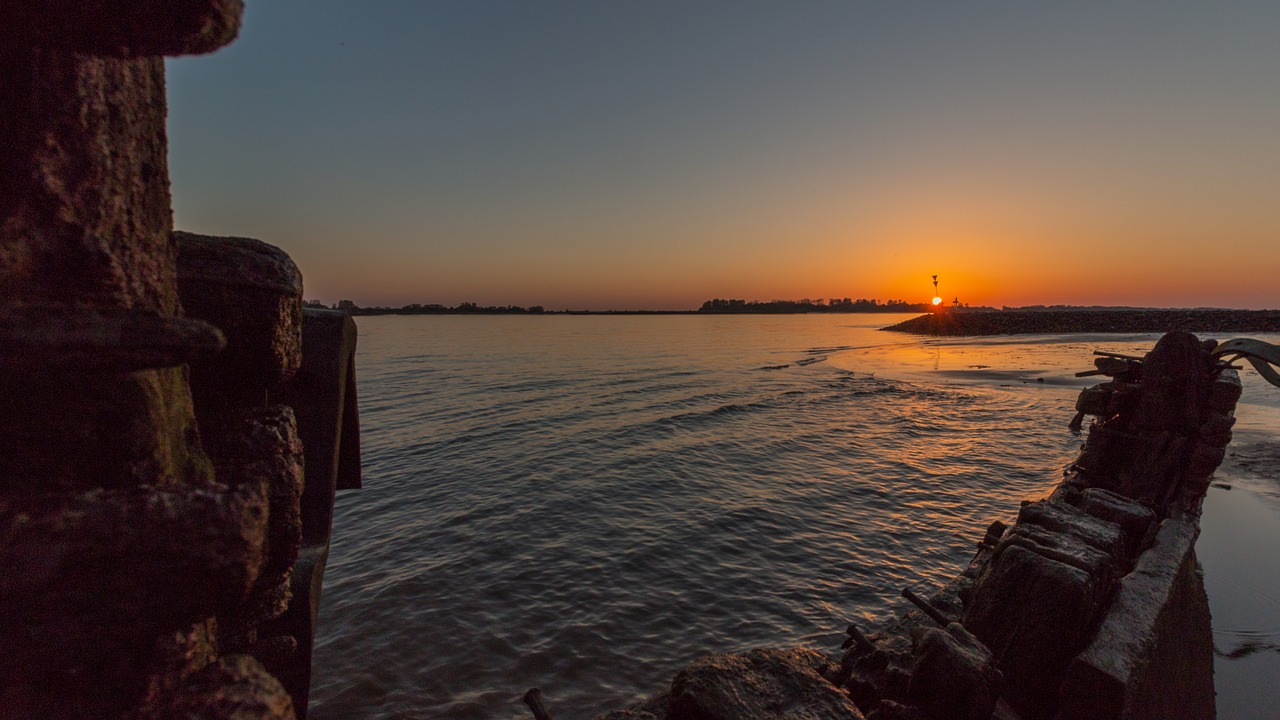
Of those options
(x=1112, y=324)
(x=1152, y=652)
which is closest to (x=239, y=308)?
(x=1152, y=652)

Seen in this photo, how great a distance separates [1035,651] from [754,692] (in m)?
2.48

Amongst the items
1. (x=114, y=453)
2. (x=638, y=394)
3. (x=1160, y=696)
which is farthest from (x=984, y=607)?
(x=638, y=394)

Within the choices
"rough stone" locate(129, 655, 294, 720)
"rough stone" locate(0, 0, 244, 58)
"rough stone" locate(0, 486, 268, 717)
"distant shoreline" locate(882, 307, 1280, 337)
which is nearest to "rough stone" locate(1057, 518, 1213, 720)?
"rough stone" locate(129, 655, 294, 720)

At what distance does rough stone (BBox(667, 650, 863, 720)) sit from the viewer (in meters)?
2.95

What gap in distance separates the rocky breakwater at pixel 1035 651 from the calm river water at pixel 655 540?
1.80 metres

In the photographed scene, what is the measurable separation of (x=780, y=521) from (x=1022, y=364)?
47.2 m

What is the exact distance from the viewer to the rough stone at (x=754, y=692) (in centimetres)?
295

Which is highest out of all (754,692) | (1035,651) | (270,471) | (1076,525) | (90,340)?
(90,340)

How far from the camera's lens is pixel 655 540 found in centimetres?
1095

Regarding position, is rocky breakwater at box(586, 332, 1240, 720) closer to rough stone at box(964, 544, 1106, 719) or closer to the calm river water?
rough stone at box(964, 544, 1106, 719)

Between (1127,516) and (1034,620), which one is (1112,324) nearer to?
(1127,516)

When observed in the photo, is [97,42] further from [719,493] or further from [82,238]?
[719,493]

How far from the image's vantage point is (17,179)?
3.18 ft

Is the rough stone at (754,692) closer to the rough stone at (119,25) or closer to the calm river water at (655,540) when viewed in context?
the rough stone at (119,25)
